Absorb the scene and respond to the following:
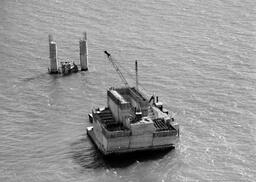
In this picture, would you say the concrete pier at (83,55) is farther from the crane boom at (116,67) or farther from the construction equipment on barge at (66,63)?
the crane boom at (116,67)

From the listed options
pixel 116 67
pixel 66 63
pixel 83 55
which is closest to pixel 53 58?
pixel 66 63

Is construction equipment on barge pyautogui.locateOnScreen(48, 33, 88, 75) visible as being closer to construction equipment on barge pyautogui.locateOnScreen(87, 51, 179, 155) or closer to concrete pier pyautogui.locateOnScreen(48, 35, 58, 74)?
concrete pier pyautogui.locateOnScreen(48, 35, 58, 74)

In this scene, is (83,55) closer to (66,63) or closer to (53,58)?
(66,63)

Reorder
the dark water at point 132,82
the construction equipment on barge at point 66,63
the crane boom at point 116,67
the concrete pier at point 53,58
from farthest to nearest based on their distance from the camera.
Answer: the concrete pier at point 53,58 < the construction equipment on barge at point 66,63 < the crane boom at point 116,67 < the dark water at point 132,82

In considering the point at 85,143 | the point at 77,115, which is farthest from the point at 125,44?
the point at 85,143

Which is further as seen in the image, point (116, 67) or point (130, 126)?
point (116, 67)

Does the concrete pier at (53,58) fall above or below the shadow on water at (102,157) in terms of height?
above

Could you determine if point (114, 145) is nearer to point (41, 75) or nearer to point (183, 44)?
point (41, 75)

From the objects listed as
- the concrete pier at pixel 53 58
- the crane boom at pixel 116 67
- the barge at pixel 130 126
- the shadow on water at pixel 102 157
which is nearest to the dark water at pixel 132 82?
the shadow on water at pixel 102 157
